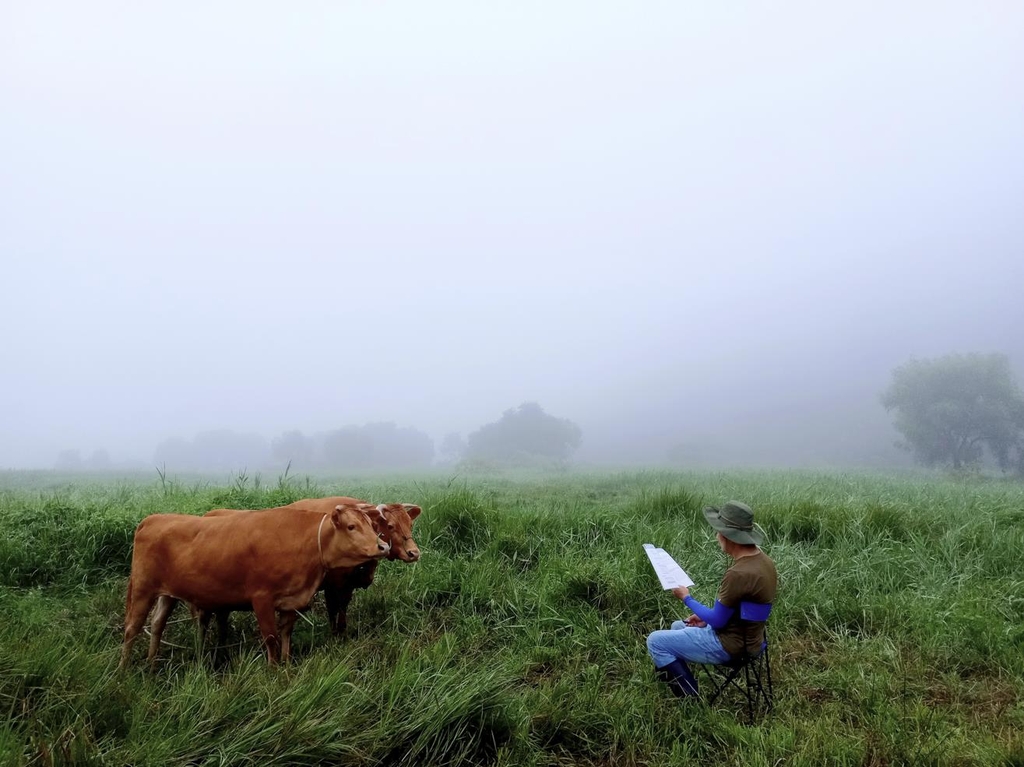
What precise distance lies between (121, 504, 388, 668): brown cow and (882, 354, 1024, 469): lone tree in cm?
4463

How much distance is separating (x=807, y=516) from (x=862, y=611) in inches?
101

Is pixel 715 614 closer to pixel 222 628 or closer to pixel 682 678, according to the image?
pixel 682 678

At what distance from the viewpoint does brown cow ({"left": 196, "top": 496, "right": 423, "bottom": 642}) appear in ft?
14.1

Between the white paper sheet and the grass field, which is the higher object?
the white paper sheet

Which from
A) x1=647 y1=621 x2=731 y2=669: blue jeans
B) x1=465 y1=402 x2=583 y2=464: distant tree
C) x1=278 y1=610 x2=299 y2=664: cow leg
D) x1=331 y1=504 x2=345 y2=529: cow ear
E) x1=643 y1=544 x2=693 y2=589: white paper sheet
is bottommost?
x1=465 y1=402 x2=583 y2=464: distant tree

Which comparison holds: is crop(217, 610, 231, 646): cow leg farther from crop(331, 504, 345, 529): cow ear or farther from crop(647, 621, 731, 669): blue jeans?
crop(647, 621, 731, 669): blue jeans

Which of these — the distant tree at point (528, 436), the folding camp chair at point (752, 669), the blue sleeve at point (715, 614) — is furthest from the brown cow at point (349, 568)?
the distant tree at point (528, 436)

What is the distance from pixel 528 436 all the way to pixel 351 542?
71958mm

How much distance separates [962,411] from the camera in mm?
38125

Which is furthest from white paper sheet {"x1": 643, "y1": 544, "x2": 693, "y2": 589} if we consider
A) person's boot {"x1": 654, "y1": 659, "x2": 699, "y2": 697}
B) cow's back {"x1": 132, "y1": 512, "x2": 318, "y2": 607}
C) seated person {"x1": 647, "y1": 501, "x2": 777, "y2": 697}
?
cow's back {"x1": 132, "y1": 512, "x2": 318, "y2": 607}

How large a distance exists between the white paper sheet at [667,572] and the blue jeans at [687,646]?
0.34 m

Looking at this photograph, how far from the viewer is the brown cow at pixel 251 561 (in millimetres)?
3979

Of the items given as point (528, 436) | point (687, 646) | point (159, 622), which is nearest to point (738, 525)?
point (687, 646)

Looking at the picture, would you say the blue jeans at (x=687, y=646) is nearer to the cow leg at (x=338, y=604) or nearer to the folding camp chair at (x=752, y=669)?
the folding camp chair at (x=752, y=669)
